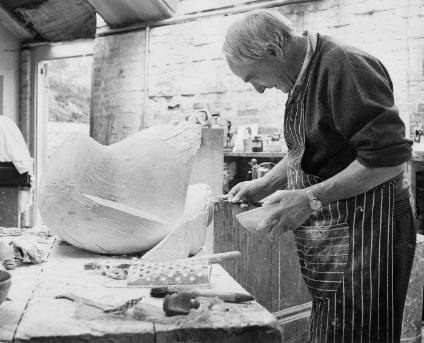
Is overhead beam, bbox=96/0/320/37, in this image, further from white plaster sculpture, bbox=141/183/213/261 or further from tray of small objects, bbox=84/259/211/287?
tray of small objects, bbox=84/259/211/287

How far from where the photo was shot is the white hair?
5.57ft

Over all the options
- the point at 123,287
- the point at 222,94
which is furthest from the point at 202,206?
the point at 222,94

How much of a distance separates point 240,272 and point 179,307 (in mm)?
1745

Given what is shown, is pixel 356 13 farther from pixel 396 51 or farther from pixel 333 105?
pixel 333 105

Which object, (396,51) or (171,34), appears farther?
(171,34)

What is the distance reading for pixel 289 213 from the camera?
67.4 inches

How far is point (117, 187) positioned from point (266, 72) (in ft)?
3.01

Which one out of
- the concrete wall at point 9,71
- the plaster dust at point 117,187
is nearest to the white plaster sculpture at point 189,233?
the plaster dust at point 117,187

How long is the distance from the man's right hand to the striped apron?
56cm

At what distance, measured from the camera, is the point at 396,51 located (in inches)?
203

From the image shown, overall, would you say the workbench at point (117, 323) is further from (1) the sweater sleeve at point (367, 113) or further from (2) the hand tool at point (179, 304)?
(1) the sweater sleeve at point (367, 113)

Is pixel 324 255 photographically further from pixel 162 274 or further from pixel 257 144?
pixel 257 144

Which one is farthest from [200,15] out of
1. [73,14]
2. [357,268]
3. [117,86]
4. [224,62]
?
[357,268]

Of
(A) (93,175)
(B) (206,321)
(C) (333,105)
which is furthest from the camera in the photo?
(A) (93,175)
